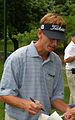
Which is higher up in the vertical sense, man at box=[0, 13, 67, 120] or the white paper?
man at box=[0, 13, 67, 120]

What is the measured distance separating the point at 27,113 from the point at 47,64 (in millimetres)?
466

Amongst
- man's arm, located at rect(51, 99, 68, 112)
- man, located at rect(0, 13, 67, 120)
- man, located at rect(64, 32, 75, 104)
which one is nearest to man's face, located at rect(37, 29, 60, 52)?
man, located at rect(0, 13, 67, 120)

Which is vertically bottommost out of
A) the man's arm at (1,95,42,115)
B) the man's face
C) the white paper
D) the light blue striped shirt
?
the white paper

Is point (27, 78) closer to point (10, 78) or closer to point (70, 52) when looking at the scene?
point (10, 78)

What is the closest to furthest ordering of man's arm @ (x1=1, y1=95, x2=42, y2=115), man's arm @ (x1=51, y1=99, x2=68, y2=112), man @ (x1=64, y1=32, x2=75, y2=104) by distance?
man's arm @ (x1=1, y1=95, x2=42, y2=115) < man's arm @ (x1=51, y1=99, x2=68, y2=112) < man @ (x1=64, y1=32, x2=75, y2=104)

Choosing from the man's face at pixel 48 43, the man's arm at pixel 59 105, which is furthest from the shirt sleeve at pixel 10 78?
the man's arm at pixel 59 105

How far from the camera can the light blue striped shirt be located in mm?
3105

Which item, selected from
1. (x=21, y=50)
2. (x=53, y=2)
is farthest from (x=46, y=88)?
(x=53, y=2)

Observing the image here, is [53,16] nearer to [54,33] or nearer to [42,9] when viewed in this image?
[54,33]

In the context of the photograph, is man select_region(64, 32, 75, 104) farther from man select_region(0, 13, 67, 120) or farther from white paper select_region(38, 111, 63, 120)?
white paper select_region(38, 111, 63, 120)

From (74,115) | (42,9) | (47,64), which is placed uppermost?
(42,9)

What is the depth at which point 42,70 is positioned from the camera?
127 inches

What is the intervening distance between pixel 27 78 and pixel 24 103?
0.79 ft

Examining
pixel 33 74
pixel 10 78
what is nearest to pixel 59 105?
pixel 33 74
